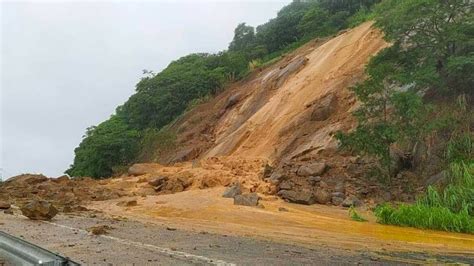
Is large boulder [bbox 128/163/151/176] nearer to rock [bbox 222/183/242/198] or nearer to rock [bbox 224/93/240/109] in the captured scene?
rock [bbox 222/183/242/198]

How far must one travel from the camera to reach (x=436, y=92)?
19906mm

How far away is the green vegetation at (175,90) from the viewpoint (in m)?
34.8

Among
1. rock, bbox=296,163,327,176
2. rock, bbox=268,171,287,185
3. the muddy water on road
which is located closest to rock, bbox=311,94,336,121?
rock, bbox=296,163,327,176

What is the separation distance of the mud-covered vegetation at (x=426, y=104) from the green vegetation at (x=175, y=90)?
17522mm

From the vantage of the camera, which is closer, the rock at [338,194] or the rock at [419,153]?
the rock at [338,194]

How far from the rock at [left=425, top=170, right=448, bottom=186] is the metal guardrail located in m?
12.5

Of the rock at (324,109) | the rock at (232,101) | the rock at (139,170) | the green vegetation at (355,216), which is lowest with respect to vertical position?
the green vegetation at (355,216)

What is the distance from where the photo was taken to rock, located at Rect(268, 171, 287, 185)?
720 inches

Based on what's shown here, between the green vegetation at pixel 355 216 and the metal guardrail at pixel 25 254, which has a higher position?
the metal guardrail at pixel 25 254

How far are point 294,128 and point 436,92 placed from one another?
7.29 metres

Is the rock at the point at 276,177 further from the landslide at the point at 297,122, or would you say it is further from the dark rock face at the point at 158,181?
the dark rock face at the point at 158,181

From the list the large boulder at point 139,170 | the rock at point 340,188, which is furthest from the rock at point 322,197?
the large boulder at point 139,170

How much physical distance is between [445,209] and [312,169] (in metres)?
6.18

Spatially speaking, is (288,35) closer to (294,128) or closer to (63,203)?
(294,128)
